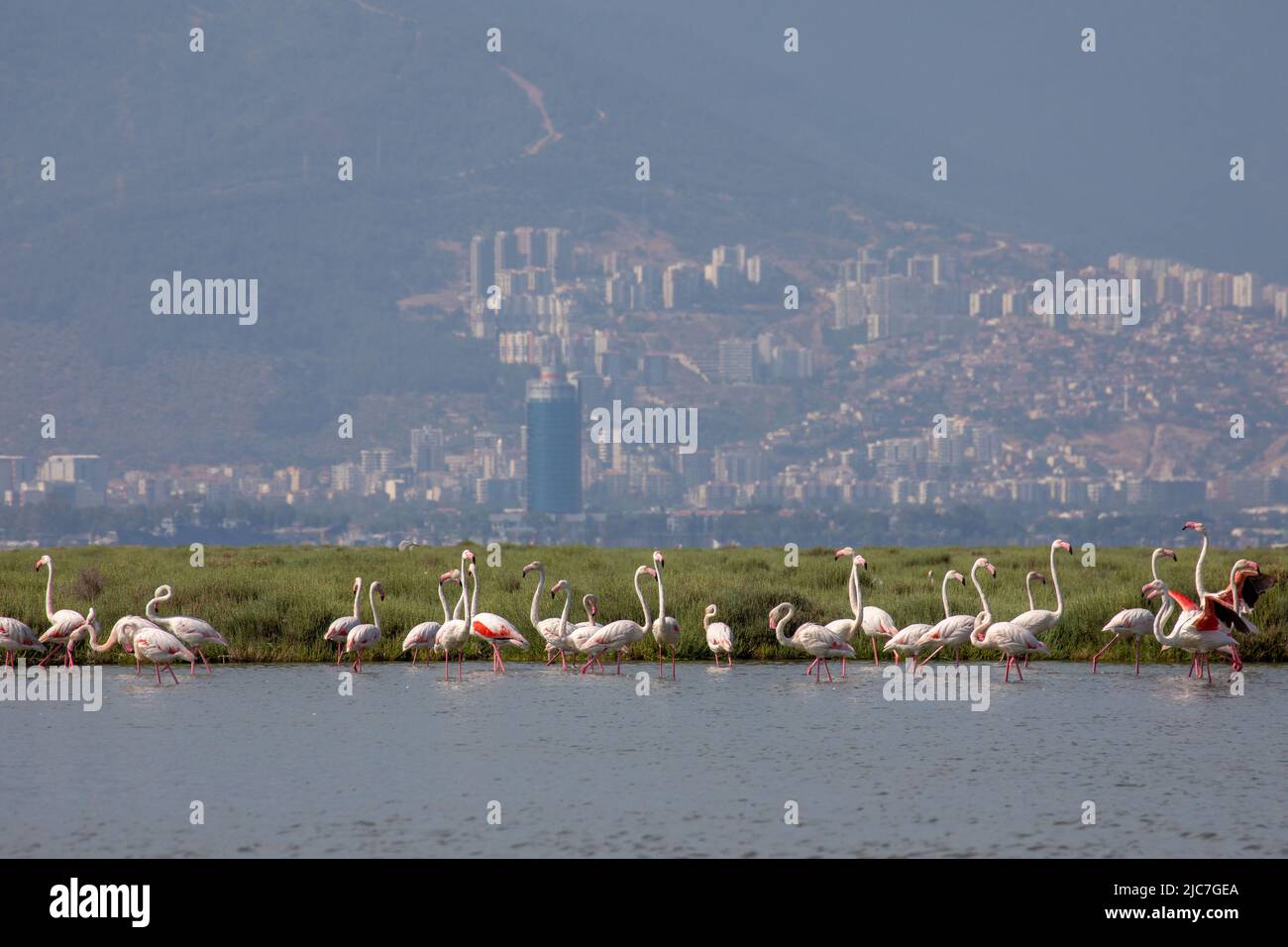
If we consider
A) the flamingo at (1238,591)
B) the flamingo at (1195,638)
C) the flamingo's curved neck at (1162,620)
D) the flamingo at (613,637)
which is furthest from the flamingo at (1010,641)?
the flamingo at (613,637)

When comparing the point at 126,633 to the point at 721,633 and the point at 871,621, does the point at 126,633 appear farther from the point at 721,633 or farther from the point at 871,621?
the point at 871,621

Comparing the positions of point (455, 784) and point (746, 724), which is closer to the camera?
point (455, 784)

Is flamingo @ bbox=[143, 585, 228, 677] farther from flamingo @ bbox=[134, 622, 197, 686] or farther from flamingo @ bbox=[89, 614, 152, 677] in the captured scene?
flamingo @ bbox=[134, 622, 197, 686]

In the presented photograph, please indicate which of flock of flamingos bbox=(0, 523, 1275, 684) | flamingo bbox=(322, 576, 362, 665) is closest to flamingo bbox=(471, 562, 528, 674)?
flock of flamingos bbox=(0, 523, 1275, 684)
